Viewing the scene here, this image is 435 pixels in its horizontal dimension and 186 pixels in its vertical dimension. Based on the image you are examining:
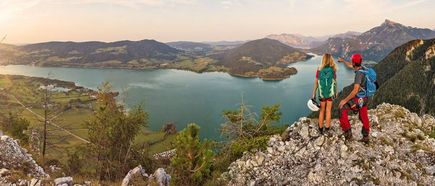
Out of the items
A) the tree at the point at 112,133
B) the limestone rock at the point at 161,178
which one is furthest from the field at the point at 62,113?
the limestone rock at the point at 161,178

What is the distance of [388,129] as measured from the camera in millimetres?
15633

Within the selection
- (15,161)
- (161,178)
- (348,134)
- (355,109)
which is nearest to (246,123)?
(161,178)

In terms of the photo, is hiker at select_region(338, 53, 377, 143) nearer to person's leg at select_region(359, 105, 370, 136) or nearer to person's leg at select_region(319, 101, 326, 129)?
person's leg at select_region(359, 105, 370, 136)

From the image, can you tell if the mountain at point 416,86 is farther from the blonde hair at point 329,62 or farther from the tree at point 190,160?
the blonde hair at point 329,62

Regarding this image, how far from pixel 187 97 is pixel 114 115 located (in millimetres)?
141281

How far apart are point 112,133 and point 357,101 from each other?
21375 mm

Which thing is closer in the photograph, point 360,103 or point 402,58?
point 360,103

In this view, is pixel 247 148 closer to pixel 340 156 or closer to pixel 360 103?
pixel 340 156

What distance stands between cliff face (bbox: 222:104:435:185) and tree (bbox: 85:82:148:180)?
14423 mm

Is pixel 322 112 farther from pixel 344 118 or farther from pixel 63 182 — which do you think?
pixel 63 182

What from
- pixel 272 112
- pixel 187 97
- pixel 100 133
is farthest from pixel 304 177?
pixel 187 97

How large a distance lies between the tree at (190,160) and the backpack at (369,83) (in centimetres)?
860

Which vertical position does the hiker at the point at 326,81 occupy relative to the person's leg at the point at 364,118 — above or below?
above

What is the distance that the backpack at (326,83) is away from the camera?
1319 centimetres
